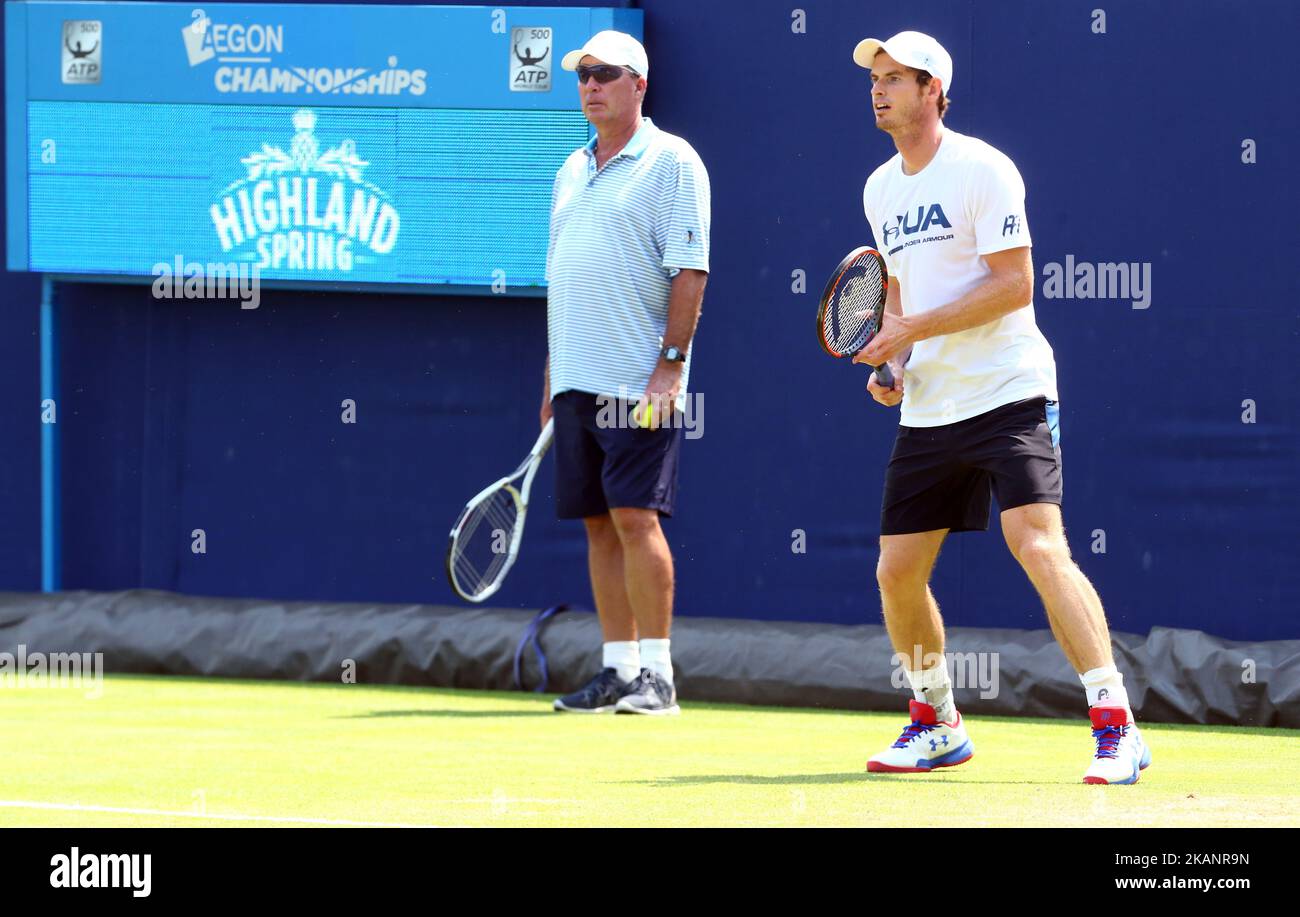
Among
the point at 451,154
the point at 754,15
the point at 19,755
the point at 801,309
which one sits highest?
the point at 754,15

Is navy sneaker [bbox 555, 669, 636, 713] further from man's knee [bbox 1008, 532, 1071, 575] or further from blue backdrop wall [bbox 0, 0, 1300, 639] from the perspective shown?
man's knee [bbox 1008, 532, 1071, 575]

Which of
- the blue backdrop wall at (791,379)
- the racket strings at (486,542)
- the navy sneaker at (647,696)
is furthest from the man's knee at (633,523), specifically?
the blue backdrop wall at (791,379)

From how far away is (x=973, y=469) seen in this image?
4520 mm

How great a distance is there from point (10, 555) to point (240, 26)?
2.17 meters

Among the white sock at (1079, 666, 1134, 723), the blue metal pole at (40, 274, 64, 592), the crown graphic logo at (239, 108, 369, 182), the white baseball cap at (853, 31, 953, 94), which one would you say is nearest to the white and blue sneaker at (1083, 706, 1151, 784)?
the white sock at (1079, 666, 1134, 723)

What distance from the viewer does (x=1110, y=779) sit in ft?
13.7

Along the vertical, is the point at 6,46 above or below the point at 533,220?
above

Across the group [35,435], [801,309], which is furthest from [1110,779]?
[35,435]

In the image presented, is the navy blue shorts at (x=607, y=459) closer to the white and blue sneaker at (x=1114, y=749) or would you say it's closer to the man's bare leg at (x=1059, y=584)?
the man's bare leg at (x=1059, y=584)

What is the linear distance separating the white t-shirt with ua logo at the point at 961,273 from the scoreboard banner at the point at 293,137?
2898mm

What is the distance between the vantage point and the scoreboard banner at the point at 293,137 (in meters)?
7.30

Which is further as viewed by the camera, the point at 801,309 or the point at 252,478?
the point at 252,478
